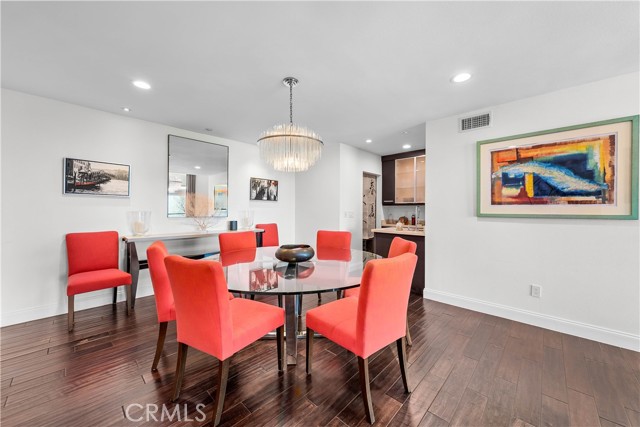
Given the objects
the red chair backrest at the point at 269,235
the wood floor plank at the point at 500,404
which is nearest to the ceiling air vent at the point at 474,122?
the wood floor plank at the point at 500,404

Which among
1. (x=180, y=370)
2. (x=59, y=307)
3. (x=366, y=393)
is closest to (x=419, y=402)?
(x=366, y=393)

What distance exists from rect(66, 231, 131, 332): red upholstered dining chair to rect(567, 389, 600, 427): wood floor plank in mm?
4014

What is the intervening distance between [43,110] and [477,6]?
13.9 feet

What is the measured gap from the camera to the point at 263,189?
494 cm

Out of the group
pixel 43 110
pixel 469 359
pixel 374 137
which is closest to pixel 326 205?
pixel 374 137

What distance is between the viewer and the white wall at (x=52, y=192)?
268 cm

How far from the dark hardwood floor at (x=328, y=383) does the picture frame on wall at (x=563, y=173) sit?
4.20 feet

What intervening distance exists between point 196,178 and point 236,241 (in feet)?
4.86

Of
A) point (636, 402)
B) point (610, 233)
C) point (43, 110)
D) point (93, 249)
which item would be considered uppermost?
point (43, 110)

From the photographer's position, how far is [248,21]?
1648 millimetres

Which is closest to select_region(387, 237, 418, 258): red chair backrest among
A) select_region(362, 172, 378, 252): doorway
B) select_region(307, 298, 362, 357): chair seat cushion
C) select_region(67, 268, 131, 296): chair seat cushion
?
select_region(307, 298, 362, 357): chair seat cushion

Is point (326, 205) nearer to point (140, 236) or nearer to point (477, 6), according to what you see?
point (140, 236)

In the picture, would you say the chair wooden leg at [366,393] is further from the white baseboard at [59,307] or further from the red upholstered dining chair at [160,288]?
the white baseboard at [59,307]

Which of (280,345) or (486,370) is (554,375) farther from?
(280,345)
